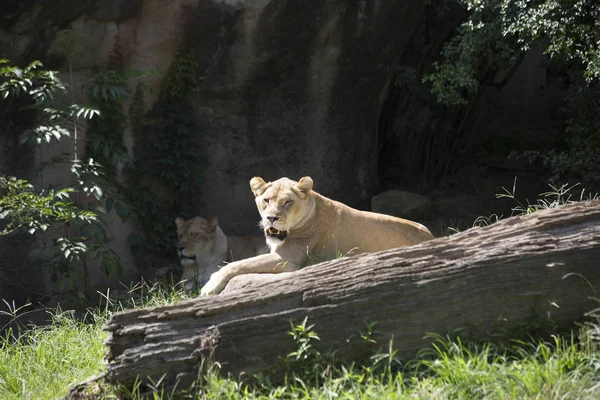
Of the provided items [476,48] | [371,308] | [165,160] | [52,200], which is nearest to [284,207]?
[371,308]

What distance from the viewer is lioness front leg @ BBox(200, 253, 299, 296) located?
6164mm

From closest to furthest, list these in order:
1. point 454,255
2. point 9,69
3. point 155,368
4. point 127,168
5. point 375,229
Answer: point 155,368
point 454,255
point 375,229
point 9,69
point 127,168

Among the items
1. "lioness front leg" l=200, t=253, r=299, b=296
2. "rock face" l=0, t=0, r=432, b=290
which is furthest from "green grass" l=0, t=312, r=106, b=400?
"rock face" l=0, t=0, r=432, b=290

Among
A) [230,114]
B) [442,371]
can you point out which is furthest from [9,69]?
[442,371]

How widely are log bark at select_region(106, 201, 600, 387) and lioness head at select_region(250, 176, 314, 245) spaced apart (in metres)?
1.72

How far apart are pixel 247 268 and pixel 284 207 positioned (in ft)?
1.88

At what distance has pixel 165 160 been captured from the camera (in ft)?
34.7

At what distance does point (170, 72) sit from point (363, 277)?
6658 millimetres

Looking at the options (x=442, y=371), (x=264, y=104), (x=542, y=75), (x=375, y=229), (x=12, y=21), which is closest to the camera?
(x=442, y=371)

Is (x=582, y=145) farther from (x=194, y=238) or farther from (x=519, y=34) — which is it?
(x=194, y=238)

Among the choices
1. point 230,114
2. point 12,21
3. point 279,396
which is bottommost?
point 279,396

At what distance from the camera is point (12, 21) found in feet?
30.3

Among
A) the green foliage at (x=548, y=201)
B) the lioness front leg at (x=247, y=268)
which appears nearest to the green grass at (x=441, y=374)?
the lioness front leg at (x=247, y=268)

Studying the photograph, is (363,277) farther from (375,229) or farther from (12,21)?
(12,21)
